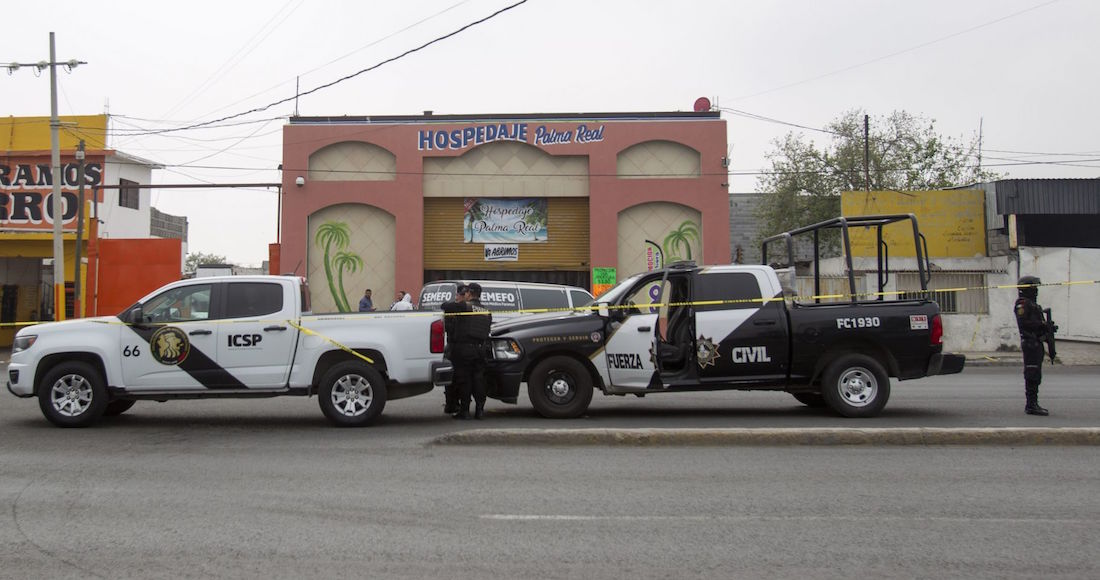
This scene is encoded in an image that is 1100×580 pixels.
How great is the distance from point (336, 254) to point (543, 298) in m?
12.6

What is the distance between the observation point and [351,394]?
35.7 ft

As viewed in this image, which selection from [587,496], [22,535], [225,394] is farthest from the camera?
[225,394]

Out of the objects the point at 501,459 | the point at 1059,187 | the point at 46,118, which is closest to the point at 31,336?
the point at 501,459

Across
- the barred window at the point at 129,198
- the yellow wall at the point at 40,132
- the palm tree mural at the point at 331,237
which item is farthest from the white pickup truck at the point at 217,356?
the barred window at the point at 129,198

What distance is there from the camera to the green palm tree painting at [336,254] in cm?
2788

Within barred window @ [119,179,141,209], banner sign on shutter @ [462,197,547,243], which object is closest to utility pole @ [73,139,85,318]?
banner sign on shutter @ [462,197,547,243]

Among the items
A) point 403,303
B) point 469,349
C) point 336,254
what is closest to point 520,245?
point 336,254

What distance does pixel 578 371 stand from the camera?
11289mm

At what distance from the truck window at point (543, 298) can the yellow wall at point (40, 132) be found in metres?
21.0

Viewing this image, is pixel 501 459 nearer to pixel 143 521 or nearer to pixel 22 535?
pixel 143 521

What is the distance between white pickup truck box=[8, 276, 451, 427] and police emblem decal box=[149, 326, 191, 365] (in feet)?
0.04

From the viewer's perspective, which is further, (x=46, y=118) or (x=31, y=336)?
(x=46, y=118)

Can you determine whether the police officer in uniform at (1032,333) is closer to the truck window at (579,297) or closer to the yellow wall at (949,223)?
the truck window at (579,297)

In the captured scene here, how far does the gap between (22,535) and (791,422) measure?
8.31 metres
